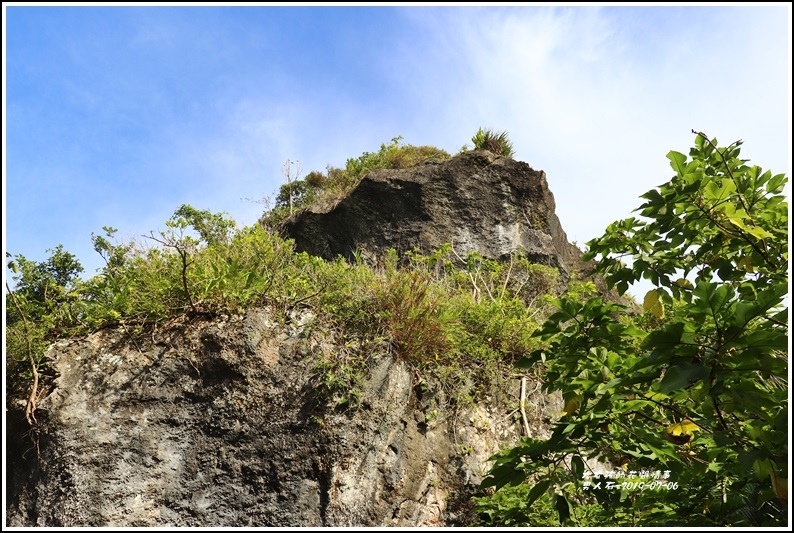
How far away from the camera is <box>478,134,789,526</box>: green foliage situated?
1.93 m

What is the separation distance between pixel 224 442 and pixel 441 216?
279 inches

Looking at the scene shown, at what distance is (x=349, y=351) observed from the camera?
5.85 metres

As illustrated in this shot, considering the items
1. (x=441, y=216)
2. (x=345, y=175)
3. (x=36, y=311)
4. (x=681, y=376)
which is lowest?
(x=681, y=376)

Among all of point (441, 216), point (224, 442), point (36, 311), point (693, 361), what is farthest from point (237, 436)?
point (441, 216)

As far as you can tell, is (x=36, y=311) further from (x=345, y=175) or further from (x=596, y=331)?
(x=345, y=175)

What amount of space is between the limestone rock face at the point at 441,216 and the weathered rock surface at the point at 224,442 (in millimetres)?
5269

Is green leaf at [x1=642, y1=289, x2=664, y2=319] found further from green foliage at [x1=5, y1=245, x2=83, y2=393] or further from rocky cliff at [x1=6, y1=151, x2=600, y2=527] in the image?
green foliage at [x1=5, y1=245, x2=83, y2=393]

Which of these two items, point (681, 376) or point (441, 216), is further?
point (441, 216)

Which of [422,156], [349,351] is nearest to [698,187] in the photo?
[349,351]

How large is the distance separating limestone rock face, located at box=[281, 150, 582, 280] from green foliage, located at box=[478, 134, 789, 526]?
775 centimetres

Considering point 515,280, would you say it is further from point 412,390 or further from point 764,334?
point 764,334

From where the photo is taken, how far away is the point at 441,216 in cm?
1120

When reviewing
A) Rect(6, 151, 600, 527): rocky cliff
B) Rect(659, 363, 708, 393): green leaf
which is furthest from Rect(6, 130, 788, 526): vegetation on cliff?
Rect(6, 151, 600, 527): rocky cliff

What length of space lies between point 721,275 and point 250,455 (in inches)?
174
